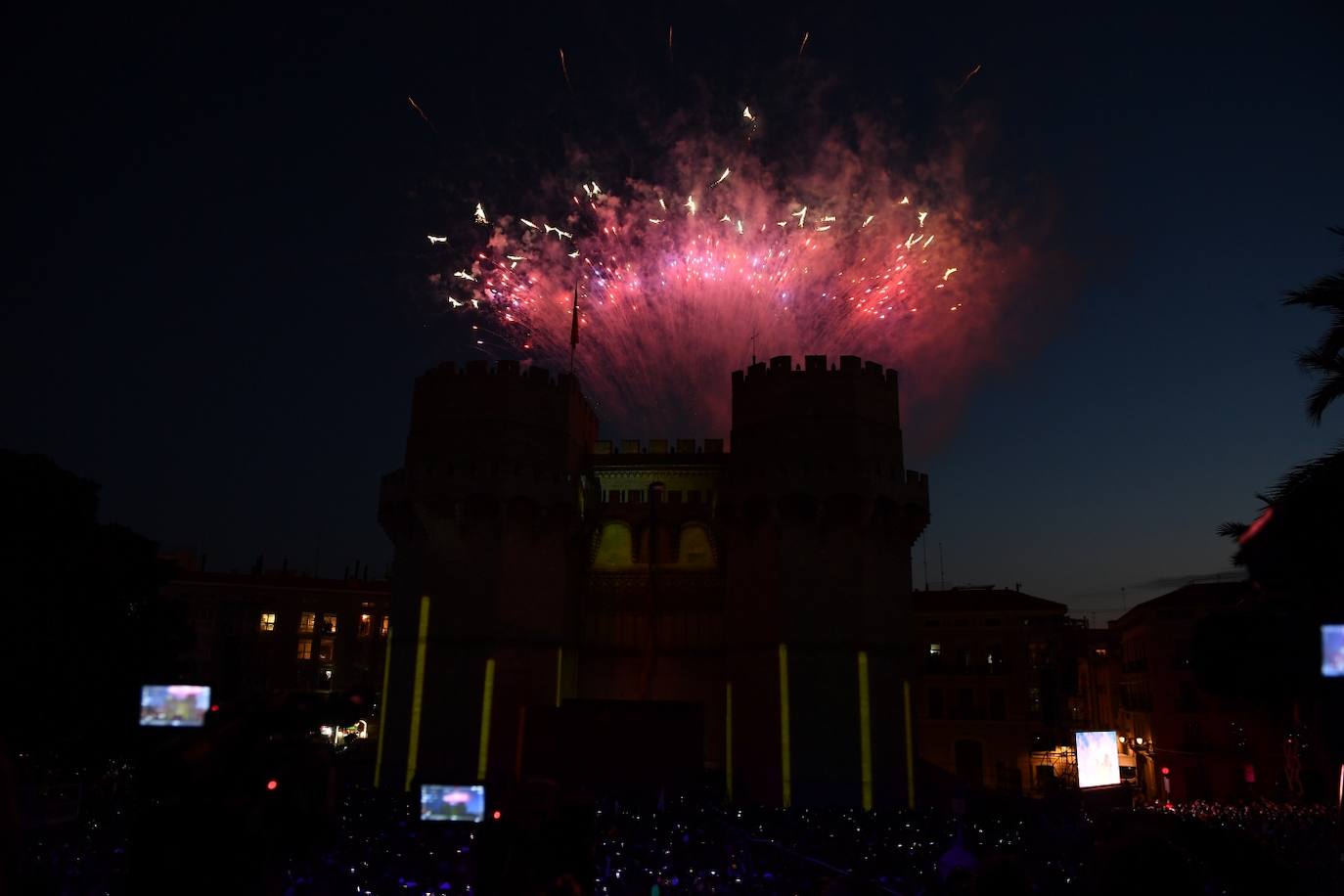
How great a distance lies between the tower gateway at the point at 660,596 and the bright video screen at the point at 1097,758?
433 inches

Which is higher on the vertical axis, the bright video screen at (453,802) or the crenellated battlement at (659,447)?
the crenellated battlement at (659,447)

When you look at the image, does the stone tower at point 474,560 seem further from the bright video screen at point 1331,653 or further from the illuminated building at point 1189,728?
the illuminated building at point 1189,728

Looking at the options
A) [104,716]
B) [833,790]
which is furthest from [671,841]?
[104,716]

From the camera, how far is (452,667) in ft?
96.8

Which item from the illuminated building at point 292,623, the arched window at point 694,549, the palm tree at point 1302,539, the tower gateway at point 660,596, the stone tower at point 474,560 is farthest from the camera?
the illuminated building at point 292,623

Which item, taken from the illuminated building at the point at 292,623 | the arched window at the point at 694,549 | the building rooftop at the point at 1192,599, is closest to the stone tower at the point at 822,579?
the arched window at the point at 694,549

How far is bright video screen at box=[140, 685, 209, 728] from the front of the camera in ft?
21.6

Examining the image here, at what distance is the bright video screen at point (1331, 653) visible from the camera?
4719 millimetres

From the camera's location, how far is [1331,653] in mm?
4738

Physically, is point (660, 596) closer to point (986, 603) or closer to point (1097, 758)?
point (1097, 758)

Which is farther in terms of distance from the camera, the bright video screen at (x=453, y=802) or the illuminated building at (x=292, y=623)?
the illuminated building at (x=292, y=623)

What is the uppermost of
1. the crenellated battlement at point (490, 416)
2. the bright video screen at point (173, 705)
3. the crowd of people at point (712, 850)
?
the crenellated battlement at point (490, 416)

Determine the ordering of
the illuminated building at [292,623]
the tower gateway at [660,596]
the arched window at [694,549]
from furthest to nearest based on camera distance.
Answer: the illuminated building at [292,623] < the arched window at [694,549] < the tower gateway at [660,596]

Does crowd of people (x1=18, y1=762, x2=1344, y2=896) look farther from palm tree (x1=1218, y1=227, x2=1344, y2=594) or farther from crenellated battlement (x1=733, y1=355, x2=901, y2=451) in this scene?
crenellated battlement (x1=733, y1=355, x2=901, y2=451)
